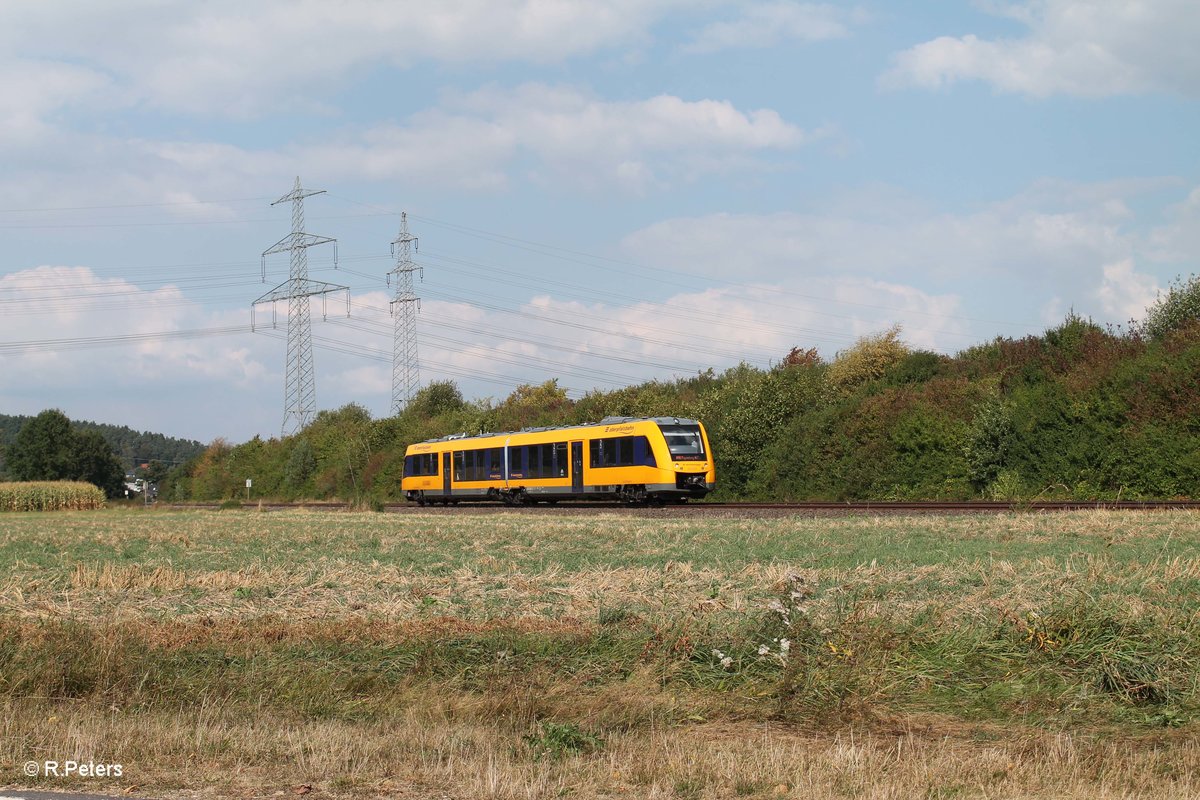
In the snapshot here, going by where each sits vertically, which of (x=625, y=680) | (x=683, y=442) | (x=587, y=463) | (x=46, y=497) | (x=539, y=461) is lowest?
(x=625, y=680)

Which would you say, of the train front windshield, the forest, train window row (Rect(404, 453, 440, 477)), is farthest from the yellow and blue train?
the forest

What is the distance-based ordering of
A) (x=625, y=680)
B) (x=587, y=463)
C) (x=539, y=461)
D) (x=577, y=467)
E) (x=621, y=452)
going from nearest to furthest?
1. (x=625, y=680)
2. (x=621, y=452)
3. (x=587, y=463)
4. (x=577, y=467)
5. (x=539, y=461)

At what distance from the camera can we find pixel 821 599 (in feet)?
38.8

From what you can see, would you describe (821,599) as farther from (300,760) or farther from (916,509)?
(916,509)

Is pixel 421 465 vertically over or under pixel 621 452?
under

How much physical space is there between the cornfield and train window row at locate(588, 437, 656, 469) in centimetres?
3021

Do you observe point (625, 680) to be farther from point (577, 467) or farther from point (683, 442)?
point (577, 467)

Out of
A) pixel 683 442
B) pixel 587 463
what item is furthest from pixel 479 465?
pixel 683 442

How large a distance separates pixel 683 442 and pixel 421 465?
1907cm

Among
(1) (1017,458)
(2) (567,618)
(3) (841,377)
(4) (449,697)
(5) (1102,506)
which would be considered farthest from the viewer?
(3) (841,377)

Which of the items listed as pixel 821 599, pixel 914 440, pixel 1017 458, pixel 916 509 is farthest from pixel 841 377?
pixel 821 599

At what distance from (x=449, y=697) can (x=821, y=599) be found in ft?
15.2

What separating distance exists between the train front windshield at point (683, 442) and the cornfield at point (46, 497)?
33495mm

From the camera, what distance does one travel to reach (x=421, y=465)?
173 feet
